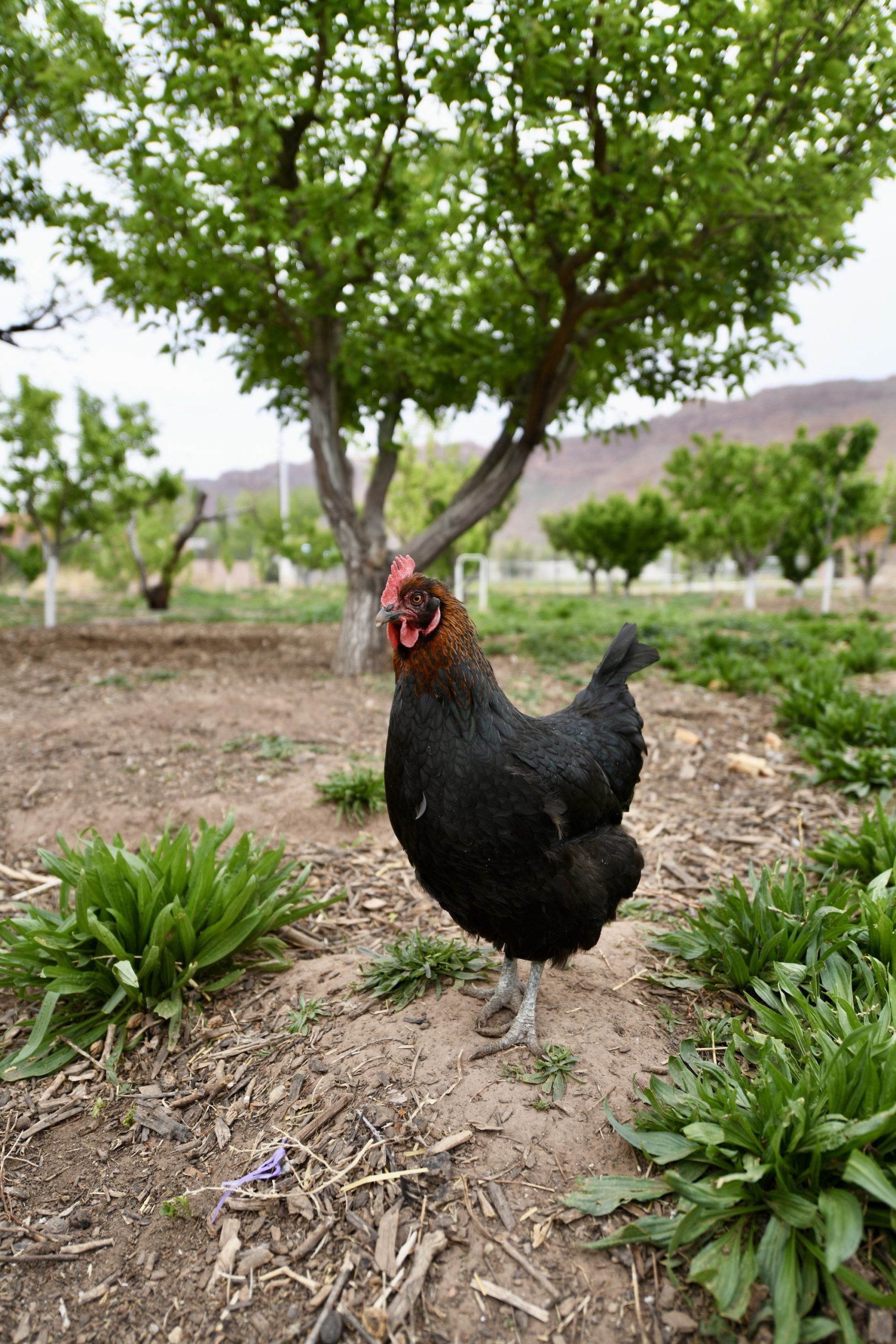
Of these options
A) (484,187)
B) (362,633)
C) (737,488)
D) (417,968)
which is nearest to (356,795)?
(417,968)

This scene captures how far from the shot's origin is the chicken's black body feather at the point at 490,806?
213 cm

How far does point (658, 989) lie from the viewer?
2672 mm

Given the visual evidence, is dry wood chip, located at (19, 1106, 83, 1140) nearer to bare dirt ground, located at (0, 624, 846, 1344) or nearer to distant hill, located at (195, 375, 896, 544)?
bare dirt ground, located at (0, 624, 846, 1344)

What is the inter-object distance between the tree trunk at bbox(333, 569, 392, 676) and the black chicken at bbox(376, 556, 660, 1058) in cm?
567

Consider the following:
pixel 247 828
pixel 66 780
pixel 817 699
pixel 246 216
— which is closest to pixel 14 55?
pixel 246 216

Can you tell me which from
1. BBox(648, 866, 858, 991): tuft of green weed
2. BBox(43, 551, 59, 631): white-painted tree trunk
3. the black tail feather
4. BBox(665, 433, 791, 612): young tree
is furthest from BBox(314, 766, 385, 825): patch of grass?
BBox(665, 433, 791, 612): young tree

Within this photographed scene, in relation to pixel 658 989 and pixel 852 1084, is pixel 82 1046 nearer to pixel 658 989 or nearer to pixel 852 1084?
pixel 658 989

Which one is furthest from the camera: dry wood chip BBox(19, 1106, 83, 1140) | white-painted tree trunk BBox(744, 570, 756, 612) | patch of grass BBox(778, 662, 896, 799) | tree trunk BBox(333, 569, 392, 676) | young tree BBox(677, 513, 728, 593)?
young tree BBox(677, 513, 728, 593)

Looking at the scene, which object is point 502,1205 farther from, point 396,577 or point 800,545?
point 800,545

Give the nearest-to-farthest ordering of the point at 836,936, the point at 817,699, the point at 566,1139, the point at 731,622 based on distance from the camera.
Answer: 1. the point at 566,1139
2. the point at 836,936
3. the point at 817,699
4. the point at 731,622

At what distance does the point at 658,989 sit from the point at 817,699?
12.6 feet

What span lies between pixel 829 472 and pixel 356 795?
18.2 m

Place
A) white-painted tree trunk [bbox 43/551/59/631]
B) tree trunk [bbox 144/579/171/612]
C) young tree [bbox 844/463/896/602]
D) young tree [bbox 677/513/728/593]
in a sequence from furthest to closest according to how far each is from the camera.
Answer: young tree [bbox 677/513/728/593] → young tree [bbox 844/463/896/602] → tree trunk [bbox 144/579/171/612] → white-painted tree trunk [bbox 43/551/59/631]

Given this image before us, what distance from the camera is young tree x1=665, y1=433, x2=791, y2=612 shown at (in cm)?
1983
